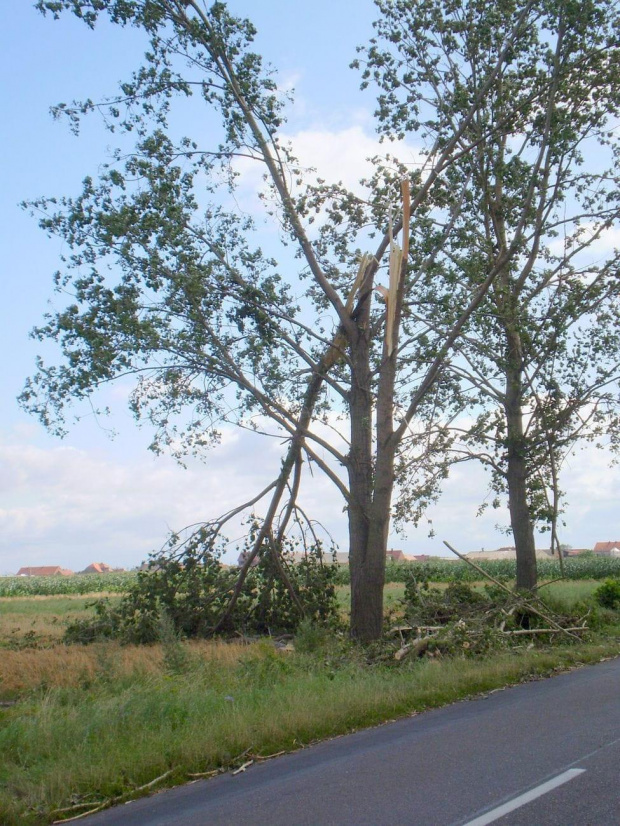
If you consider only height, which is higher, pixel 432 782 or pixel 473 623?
pixel 473 623

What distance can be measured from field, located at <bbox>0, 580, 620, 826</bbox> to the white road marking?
285 centimetres

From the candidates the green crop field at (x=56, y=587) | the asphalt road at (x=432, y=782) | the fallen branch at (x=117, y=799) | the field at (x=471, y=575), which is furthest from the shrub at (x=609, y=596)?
the green crop field at (x=56, y=587)

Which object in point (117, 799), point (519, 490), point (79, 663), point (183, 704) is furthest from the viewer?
point (519, 490)

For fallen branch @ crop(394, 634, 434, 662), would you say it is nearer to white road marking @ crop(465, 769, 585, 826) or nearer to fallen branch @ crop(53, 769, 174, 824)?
fallen branch @ crop(53, 769, 174, 824)

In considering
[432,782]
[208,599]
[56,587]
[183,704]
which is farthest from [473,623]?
[56,587]

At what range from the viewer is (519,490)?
2170 cm

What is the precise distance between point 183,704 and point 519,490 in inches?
554

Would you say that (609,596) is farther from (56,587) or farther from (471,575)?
(56,587)

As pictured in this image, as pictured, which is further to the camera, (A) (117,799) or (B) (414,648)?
(B) (414,648)

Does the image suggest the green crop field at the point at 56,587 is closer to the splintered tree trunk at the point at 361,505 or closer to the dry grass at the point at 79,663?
the dry grass at the point at 79,663

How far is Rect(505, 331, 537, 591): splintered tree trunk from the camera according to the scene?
21.4 metres

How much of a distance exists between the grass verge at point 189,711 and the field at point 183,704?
16 millimetres

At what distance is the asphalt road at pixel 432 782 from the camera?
5.81 meters

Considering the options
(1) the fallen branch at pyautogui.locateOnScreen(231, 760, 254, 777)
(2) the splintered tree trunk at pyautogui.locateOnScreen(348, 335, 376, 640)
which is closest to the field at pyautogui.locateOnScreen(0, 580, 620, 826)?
(1) the fallen branch at pyautogui.locateOnScreen(231, 760, 254, 777)
